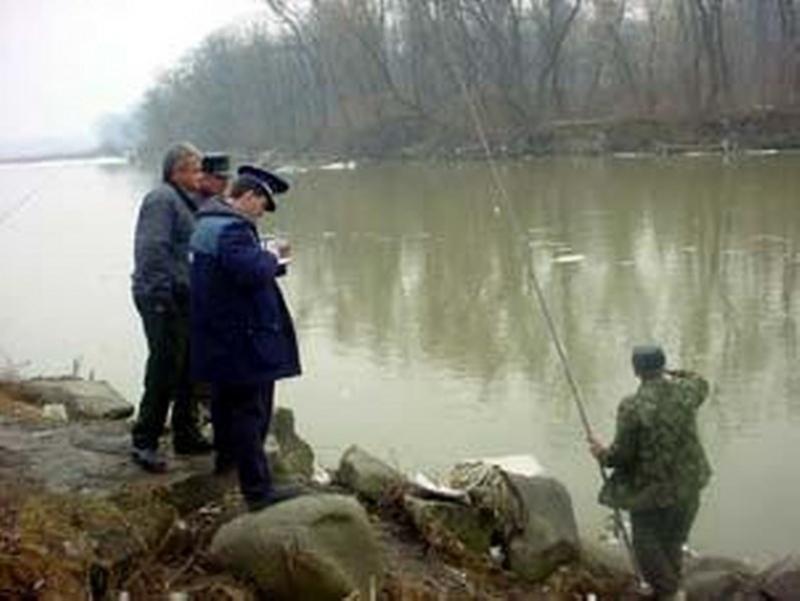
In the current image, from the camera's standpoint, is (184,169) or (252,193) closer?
(252,193)

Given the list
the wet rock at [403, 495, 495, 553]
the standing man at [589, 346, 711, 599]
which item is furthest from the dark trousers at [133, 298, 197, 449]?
the standing man at [589, 346, 711, 599]

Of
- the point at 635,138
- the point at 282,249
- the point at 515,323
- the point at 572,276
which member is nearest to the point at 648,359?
the point at 282,249

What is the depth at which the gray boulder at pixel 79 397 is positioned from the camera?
27.4 feet

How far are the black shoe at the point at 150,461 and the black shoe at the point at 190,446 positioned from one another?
0.22 metres

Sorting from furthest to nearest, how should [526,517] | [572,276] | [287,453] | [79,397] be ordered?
[572,276], [79,397], [287,453], [526,517]

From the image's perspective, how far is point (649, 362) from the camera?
589 centimetres

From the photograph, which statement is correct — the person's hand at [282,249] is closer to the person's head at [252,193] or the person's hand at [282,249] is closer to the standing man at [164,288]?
the person's head at [252,193]

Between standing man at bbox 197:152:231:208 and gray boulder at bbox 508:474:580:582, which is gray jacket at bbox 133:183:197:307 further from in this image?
gray boulder at bbox 508:474:580:582

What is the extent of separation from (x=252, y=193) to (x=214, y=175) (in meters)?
0.59

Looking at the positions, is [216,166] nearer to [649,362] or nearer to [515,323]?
[649,362]

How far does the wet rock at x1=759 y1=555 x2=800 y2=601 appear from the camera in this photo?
5789mm

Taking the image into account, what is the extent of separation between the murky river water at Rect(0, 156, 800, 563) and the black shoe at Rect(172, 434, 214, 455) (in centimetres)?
255

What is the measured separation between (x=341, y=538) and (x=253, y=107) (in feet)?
290

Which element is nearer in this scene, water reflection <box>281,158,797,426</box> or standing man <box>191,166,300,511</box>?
standing man <box>191,166,300,511</box>
